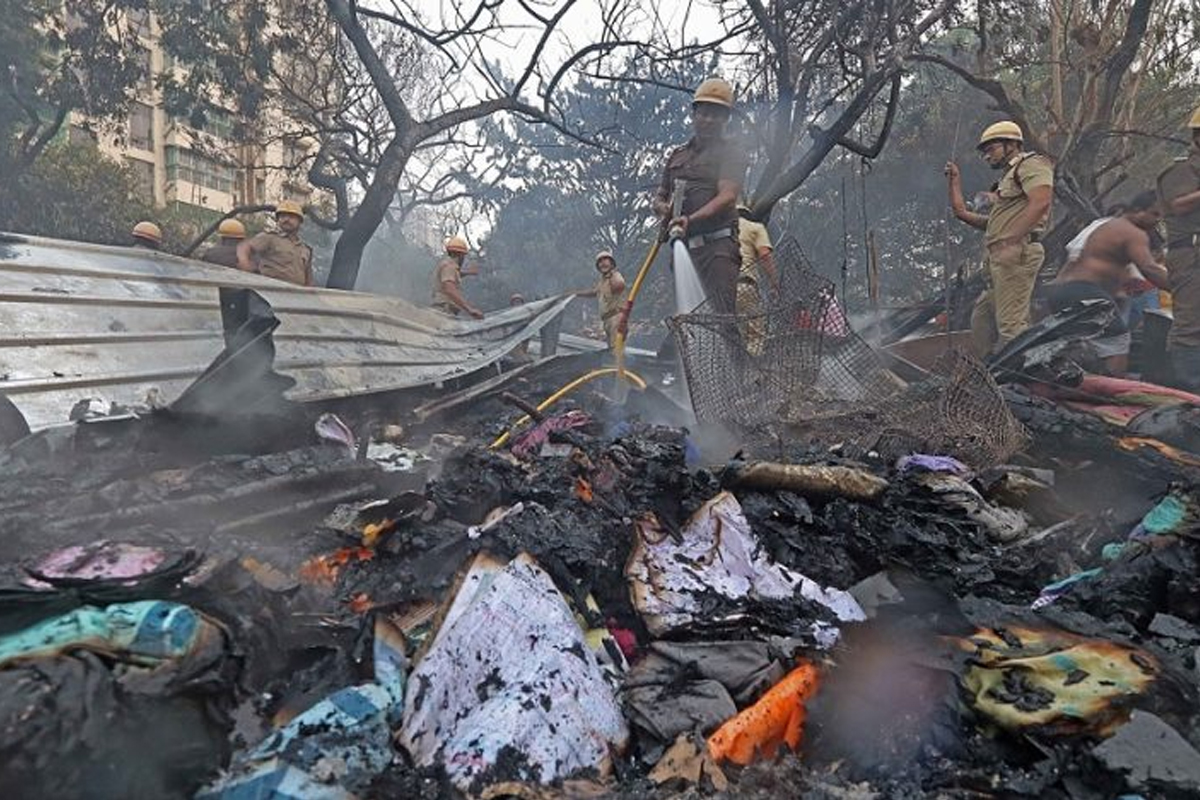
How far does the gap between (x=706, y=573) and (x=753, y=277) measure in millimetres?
3230

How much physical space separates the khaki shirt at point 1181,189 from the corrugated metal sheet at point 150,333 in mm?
4807

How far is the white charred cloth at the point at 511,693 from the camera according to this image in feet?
4.56

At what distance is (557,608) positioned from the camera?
173 cm

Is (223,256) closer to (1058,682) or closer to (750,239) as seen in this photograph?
(750,239)

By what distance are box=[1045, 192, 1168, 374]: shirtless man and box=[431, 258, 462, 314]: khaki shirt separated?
17.7 feet

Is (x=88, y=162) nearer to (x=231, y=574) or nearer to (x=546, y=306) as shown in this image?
(x=546, y=306)

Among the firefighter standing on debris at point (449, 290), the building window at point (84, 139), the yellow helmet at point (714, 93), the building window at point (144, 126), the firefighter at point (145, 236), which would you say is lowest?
the firefighter standing on debris at point (449, 290)

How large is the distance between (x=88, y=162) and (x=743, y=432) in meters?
13.7

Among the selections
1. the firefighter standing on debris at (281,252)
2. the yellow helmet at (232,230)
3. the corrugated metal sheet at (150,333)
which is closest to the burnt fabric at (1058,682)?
the corrugated metal sheet at (150,333)

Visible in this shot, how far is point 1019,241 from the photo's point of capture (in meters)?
4.91

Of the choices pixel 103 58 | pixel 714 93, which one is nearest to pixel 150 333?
pixel 714 93

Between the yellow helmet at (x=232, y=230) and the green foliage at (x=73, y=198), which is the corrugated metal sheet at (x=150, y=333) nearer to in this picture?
the yellow helmet at (x=232, y=230)

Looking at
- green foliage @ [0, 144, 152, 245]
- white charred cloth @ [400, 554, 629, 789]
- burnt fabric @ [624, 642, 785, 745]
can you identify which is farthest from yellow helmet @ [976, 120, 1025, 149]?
green foliage @ [0, 144, 152, 245]

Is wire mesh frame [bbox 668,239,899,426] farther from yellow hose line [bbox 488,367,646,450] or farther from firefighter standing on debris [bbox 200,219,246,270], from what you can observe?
firefighter standing on debris [bbox 200,219,246,270]
